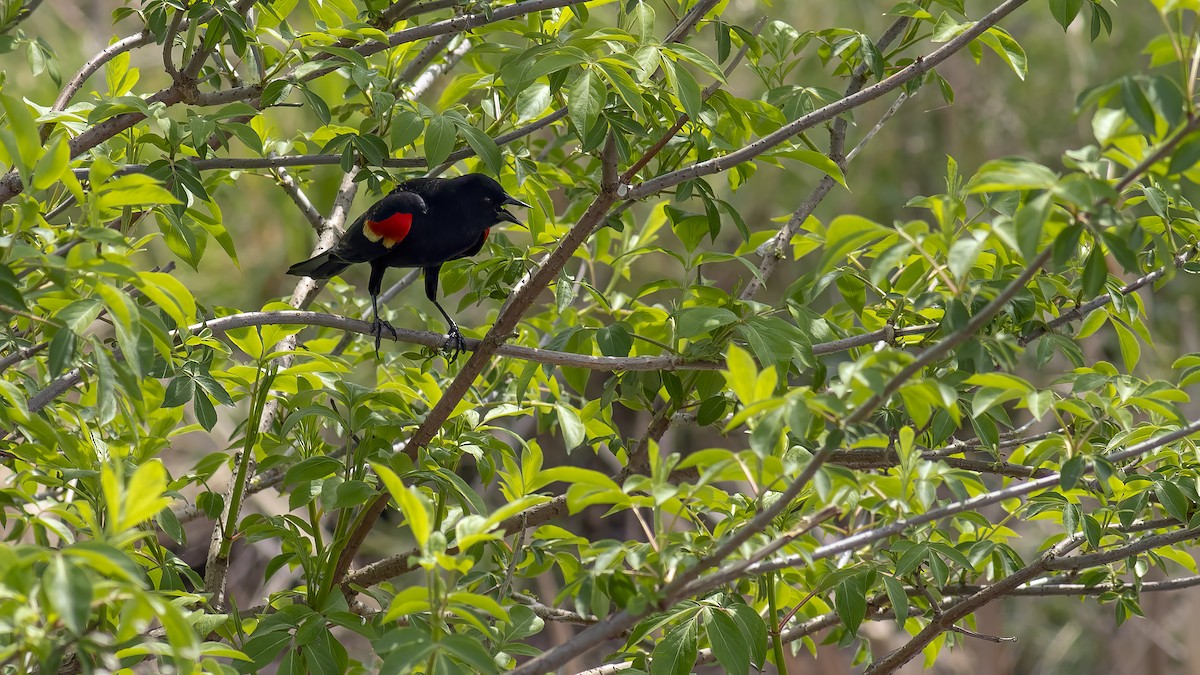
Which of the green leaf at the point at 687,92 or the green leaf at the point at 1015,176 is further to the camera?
the green leaf at the point at 687,92

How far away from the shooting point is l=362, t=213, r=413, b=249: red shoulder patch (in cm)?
302

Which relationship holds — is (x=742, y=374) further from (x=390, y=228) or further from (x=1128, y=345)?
(x=390, y=228)

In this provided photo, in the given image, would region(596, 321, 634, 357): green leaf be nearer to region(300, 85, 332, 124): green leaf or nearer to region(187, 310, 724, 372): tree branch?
region(187, 310, 724, 372): tree branch

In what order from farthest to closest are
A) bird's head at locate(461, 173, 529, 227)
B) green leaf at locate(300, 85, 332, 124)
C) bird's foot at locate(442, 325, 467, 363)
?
bird's head at locate(461, 173, 529, 227) < bird's foot at locate(442, 325, 467, 363) < green leaf at locate(300, 85, 332, 124)

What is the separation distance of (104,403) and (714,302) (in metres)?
1.27

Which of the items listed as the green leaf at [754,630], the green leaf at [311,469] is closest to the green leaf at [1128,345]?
the green leaf at [754,630]

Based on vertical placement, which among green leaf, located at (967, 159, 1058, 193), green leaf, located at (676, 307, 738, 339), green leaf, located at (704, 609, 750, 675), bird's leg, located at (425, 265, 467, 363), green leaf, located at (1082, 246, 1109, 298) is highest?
green leaf, located at (967, 159, 1058, 193)

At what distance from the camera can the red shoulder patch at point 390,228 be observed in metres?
3.02

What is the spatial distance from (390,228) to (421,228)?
121mm

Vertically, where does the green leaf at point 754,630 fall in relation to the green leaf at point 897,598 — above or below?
above

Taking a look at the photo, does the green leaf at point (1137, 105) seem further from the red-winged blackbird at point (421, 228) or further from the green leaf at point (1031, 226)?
the red-winged blackbird at point (421, 228)

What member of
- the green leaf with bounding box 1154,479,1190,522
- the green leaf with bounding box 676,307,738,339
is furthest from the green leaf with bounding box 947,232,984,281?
the green leaf with bounding box 1154,479,1190,522

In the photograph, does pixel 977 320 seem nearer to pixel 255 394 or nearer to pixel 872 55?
pixel 872 55

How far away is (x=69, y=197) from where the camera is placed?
230 centimetres
